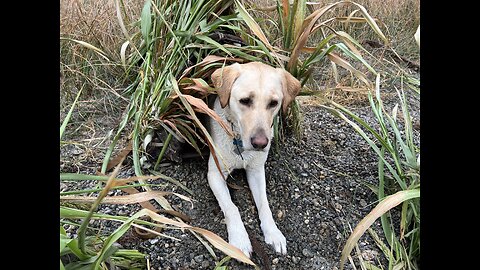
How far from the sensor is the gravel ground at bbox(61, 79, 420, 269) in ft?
5.91

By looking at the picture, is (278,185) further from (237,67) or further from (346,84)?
(346,84)

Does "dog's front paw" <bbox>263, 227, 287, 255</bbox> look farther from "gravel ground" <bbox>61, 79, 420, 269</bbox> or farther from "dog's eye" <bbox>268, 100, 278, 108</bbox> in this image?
"dog's eye" <bbox>268, 100, 278, 108</bbox>

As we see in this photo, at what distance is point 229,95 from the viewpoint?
1.96m

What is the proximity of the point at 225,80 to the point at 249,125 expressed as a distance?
25 cm

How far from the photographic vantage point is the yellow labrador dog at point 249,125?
184 centimetres

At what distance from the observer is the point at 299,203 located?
210 cm

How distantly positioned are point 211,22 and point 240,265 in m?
1.29

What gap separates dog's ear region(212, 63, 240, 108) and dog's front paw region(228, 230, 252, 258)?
22.7 inches

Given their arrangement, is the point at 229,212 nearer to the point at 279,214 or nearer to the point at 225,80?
the point at 279,214

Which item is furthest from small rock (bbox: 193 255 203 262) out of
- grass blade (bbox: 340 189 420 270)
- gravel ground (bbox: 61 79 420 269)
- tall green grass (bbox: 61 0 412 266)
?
grass blade (bbox: 340 189 420 270)

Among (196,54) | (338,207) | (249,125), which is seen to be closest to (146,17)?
(196,54)

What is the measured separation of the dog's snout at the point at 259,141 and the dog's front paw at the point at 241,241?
38 cm

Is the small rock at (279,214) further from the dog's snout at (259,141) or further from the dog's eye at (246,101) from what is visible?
the dog's eye at (246,101)

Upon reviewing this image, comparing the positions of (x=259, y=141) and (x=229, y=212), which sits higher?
(x=259, y=141)
